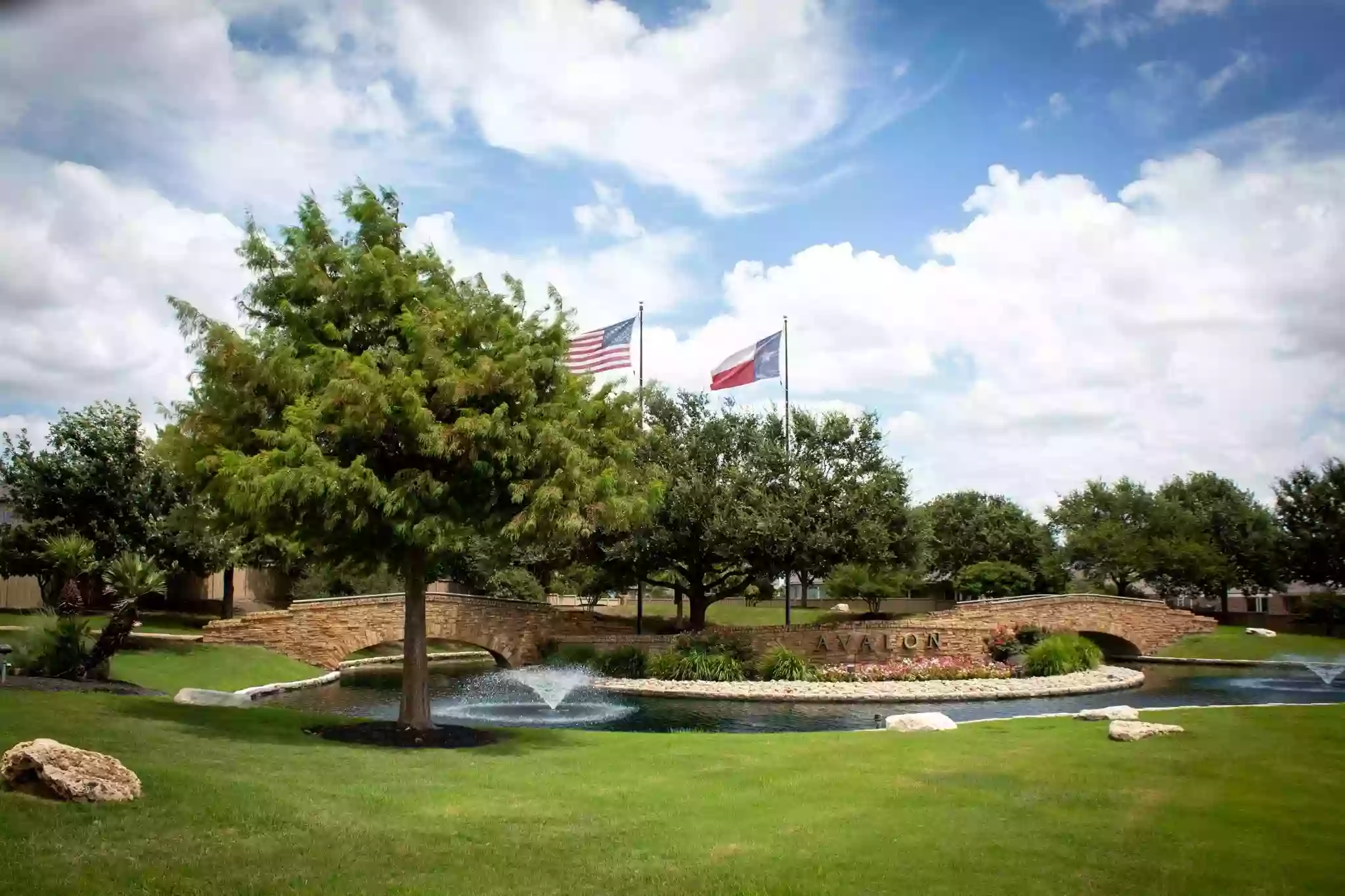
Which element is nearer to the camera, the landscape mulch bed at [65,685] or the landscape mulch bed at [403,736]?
the landscape mulch bed at [403,736]

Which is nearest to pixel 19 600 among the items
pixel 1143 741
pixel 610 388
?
pixel 610 388

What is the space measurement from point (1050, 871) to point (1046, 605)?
42.8 meters

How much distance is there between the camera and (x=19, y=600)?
4375 centimetres

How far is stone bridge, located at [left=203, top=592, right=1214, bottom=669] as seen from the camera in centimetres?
3634

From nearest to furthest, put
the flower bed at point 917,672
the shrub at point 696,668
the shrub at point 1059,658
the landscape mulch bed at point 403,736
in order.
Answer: the landscape mulch bed at point 403,736 < the flower bed at point 917,672 < the shrub at point 696,668 < the shrub at point 1059,658

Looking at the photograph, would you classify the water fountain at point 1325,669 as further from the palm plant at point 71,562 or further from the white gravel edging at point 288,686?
the palm plant at point 71,562

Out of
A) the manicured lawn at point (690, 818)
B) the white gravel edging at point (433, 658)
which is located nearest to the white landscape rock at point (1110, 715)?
the manicured lawn at point (690, 818)

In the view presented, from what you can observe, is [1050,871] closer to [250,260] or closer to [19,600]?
[250,260]

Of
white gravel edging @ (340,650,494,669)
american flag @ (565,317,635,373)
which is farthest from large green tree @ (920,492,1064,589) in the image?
american flag @ (565,317,635,373)

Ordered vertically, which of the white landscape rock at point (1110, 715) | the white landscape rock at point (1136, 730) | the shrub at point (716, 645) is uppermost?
the white landscape rock at point (1136, 730)

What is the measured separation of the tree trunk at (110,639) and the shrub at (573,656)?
19.0 m

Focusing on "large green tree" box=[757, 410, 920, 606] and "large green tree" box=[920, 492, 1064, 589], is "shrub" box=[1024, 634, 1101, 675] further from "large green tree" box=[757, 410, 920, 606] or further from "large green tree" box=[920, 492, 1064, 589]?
"large green tree" box=[920, 492, 1064, 589]

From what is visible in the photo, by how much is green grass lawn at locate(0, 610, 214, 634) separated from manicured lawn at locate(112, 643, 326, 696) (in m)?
3.42

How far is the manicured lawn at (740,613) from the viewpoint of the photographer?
58.5m
